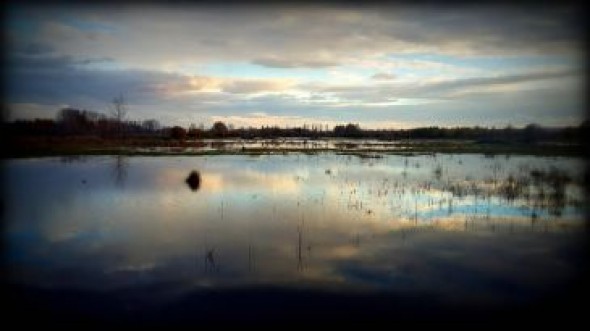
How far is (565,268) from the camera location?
393 inches

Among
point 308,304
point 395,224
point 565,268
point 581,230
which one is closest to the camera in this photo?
point 308,304

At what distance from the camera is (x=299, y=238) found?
12.4 meters

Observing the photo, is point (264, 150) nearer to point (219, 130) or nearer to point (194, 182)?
point (194, 182)

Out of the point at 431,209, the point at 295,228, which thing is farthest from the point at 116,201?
the point at 431,209

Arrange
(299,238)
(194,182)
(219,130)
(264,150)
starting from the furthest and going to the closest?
(219,130) → (264,150) → (194,182) → (299,238)

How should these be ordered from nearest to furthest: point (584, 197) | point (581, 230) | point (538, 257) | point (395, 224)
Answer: point (538, 257) < point (581, 230) < point (395, 224) < point (584, 197)

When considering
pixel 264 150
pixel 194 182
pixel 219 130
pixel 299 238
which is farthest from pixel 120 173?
pixel 219 130

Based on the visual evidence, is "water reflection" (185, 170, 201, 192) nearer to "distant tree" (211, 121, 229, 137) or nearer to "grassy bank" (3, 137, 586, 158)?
"grassy bank" (3, 137, 586, 158)

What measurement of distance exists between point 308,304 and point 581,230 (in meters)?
9.36

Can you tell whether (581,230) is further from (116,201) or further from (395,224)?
(116,201)

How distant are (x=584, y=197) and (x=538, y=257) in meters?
8.69

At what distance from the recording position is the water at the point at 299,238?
8.86m

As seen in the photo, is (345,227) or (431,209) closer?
(345,227)

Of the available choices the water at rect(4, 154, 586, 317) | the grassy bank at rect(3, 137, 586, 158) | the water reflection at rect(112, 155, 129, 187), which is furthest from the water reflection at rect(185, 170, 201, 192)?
the grassy bank at rect(3, 137, 586, 158)
